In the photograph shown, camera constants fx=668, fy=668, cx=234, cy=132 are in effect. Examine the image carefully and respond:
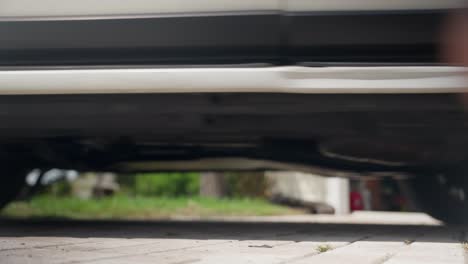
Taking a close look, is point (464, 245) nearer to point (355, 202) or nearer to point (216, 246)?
point (216, 246)

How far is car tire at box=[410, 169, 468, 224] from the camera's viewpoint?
367cm

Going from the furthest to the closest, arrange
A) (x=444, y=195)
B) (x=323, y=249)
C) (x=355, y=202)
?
(x=355, y=202) → (x=444, y=195) → (x=323, y=249)

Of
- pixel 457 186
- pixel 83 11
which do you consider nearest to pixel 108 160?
pixel 83 11

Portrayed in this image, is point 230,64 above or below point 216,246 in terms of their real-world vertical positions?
above

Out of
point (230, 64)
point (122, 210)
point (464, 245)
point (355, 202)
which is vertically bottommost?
point (464, 245)

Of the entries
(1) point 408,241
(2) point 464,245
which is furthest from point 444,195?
(2) point 464,245

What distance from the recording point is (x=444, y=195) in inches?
160

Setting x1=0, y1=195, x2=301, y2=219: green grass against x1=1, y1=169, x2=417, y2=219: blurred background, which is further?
x1=1, y1=169, x2=417, y2=219: blurred background

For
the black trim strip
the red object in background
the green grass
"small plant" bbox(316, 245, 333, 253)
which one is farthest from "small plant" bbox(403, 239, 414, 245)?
the red object in background

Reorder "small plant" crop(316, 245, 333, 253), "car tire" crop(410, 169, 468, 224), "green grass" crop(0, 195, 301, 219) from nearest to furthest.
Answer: "small plant" crop(316, 245, 333, 253), "car tire" crop(410, 169, 468, 224), "green grass" crop(0, 195, 301, 219)

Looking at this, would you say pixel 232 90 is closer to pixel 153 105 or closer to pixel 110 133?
pixel 153 105

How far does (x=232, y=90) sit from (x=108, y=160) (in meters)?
1.65

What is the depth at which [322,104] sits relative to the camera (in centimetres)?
254

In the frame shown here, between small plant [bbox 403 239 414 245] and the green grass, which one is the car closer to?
small plant [bbox 403 239 414 245]
